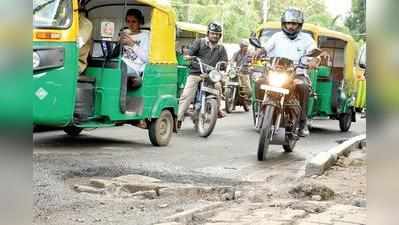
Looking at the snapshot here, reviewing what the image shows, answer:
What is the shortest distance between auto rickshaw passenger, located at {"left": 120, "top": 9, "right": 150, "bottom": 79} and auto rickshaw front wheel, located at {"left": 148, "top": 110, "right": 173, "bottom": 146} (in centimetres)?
82

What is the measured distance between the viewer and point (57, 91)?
7562mm

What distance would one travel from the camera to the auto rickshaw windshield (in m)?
7.66

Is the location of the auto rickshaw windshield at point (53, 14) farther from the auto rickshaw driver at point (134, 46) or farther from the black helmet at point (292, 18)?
the black helmet at point (292, 18)

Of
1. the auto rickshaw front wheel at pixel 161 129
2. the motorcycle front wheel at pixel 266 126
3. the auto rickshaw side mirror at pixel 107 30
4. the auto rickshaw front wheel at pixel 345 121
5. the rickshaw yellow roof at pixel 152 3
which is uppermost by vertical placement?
the rickshaw yellow roof at pixel 152 3

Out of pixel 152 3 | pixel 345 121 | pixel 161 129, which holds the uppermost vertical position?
pixel 152 3

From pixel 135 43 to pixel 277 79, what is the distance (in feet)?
6.97

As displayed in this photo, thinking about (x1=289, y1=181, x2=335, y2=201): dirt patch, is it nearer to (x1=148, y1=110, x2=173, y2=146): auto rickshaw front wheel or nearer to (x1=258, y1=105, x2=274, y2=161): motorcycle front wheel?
(x1=258, y1=105, x2=274, y2=161): motorcycle front wheel

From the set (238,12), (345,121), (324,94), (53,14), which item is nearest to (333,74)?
(324,94)

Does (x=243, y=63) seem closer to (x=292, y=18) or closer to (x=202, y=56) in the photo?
(x=202, y=56)

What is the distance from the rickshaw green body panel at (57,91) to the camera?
7.44 m

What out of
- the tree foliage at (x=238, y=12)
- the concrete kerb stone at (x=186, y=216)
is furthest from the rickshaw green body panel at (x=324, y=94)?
the tree foliage at (x=238, y=12)

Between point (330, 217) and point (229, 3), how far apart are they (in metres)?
33.5

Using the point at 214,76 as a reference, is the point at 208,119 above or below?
below
